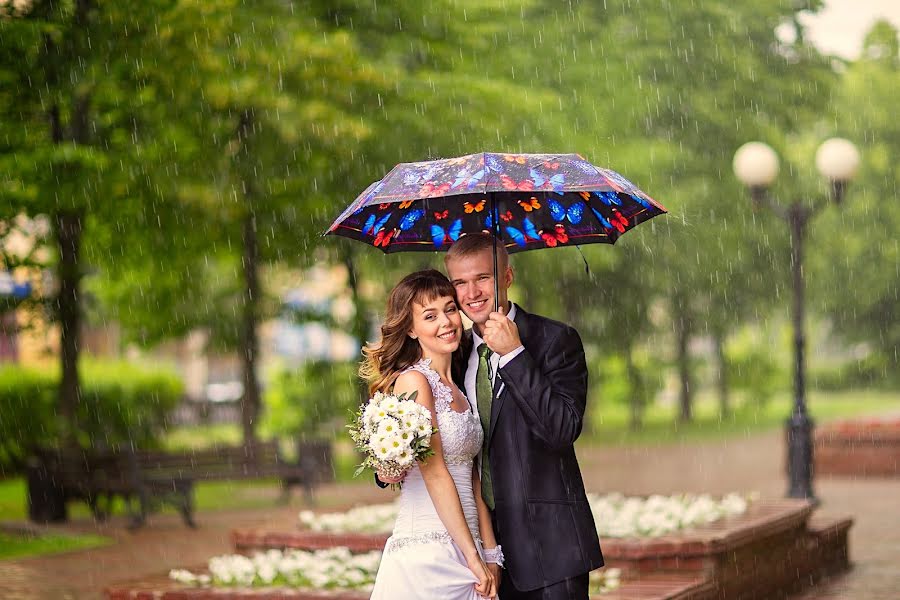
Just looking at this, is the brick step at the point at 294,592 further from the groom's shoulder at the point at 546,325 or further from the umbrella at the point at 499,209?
the groom's shoulder at the point at 546,325

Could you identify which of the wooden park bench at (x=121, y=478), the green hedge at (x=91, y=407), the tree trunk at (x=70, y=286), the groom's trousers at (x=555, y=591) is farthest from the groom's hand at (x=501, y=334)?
the green hedge at (x=91, y=407)

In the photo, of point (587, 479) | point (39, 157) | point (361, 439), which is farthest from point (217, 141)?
point (361, 439)

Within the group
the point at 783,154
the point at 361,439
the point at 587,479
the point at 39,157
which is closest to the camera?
the point at 361,439

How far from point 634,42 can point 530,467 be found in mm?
19262

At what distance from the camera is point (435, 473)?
208 inches

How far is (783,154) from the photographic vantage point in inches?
1112

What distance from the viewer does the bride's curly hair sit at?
17.5 ft

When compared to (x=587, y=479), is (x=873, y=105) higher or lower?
higher

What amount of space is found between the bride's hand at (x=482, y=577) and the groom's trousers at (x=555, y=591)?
156 millimetres

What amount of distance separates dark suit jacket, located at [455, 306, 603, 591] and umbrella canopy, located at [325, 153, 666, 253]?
2.16ft

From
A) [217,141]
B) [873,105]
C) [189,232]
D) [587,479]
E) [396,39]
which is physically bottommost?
[587,479]

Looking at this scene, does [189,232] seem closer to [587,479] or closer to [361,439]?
[587,479]

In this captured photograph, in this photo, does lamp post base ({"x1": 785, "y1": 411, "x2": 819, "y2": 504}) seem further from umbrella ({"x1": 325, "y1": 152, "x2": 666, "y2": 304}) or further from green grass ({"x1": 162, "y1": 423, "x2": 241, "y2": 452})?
green grass ({"x1": 162, "y1": 423, "x2": 241, "y2": 452})

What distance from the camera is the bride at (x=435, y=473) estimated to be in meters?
5.29
